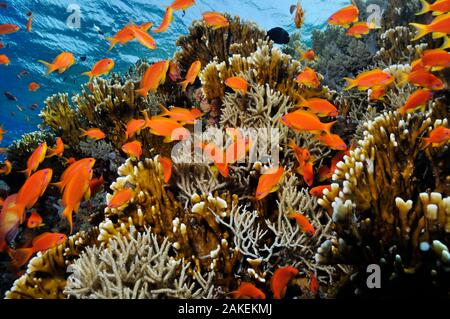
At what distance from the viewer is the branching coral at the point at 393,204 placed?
6.98ft

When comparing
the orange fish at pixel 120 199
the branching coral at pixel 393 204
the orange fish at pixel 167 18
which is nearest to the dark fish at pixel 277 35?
the orange fish at pixel 167 18

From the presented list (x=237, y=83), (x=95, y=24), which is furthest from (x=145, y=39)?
(x=95, y=24)

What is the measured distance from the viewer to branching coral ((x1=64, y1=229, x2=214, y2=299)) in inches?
92.6

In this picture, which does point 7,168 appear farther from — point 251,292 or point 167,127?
point 251,292

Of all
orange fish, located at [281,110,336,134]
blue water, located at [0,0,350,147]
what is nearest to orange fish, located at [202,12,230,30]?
orange fish, located at [281,110,336,134]

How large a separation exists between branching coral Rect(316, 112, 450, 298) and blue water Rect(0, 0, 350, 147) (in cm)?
2115

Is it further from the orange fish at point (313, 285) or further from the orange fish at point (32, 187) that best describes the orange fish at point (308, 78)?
the orange fish at point (32, 187)

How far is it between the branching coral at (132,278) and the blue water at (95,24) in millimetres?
20245

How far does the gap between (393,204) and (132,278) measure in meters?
2.43

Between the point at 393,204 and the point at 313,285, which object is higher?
the point at 393,204

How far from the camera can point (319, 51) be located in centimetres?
988

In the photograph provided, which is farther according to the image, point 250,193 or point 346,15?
point 346,15

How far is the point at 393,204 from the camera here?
7.98 feet
